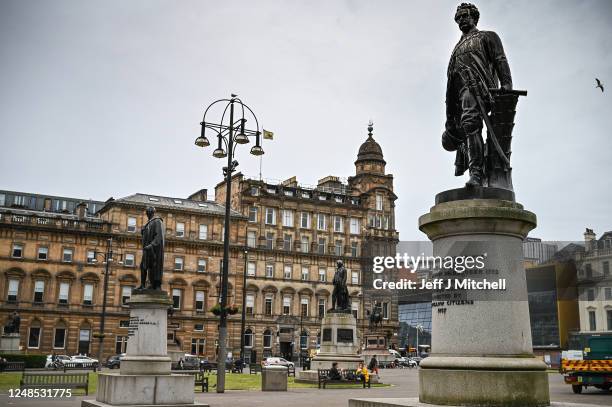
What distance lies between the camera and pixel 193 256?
74.0 metres

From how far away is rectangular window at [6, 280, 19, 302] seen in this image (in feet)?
213

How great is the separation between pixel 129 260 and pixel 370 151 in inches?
1365

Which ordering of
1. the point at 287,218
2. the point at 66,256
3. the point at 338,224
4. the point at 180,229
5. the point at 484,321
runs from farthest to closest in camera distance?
the point at 338,224, the point at 287,218, the point at 180,229, the point at 66,256, the point at 484,321

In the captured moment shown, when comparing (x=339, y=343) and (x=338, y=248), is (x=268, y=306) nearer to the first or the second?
(x=338, y=248)

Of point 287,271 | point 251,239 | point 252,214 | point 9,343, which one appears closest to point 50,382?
point 9,343

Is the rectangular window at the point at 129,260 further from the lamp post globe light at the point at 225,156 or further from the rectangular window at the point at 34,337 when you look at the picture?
the lamp post globe light at the point at 225,156

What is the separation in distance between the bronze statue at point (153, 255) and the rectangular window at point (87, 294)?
56488 mm

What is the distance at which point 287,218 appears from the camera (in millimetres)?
81562

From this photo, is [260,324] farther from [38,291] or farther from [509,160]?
[509,160]

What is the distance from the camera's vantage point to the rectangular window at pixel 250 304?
3019 inches

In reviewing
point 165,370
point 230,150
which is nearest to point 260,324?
point 230,150

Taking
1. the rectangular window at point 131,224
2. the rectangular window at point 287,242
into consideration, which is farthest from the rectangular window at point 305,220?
the rectangular window at point 131,224

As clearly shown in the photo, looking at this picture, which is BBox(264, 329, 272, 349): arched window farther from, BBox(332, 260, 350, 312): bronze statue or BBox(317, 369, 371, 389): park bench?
BBox(317, 369, 371, 389): park bench

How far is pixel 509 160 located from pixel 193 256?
2667 inches
